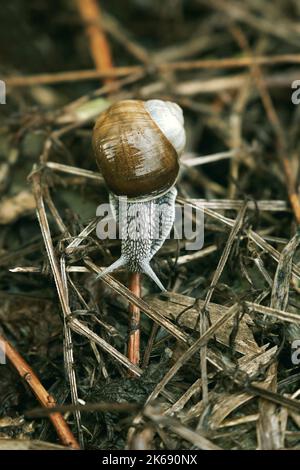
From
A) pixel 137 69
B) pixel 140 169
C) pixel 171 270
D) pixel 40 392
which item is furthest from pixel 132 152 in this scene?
pixel 137 69

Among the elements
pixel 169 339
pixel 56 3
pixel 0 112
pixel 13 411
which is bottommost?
pixel 13 411

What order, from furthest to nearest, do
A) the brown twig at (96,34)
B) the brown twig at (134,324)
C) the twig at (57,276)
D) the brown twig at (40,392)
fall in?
the brown twig at (96,34) → the brown twig at (134,324) → the twig at (57,276) → the brown twig at (40,392)

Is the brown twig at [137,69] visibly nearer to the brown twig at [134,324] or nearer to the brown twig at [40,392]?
the brown twig at [134,324]

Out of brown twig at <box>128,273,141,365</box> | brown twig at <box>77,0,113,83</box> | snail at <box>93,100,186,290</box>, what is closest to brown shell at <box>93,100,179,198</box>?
snail at <box>93,100,186,290</box>

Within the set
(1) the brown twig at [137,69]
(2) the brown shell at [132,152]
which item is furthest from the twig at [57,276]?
(1) the brown twig at [137,69]

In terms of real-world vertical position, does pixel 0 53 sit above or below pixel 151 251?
above

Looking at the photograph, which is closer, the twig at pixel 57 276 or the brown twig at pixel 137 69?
the twig at pixel 57 276

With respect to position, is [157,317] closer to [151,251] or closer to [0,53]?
[151,251]

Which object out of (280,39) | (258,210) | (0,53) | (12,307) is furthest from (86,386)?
(280,39)
